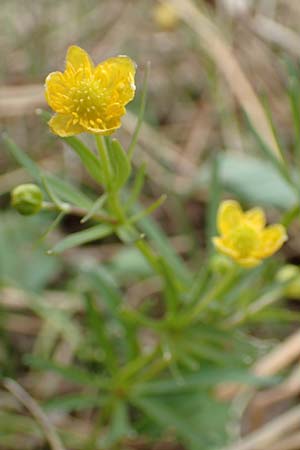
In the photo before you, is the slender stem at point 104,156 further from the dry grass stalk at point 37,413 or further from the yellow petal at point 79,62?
the dry grass stalk at point 37,413

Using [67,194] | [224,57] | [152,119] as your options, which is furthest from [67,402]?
[224,57]

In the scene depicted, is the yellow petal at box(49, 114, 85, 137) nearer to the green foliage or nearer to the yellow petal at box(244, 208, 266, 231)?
the green foliage

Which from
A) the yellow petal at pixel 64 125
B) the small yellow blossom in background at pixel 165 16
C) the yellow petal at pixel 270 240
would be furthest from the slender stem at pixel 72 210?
the small yellow blossom in background at pixel 165 16

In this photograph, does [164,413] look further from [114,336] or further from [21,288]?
[21,288]

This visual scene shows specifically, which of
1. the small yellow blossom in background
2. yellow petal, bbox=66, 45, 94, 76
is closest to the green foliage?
yellow petal, bbox=66, 45, 94, 76

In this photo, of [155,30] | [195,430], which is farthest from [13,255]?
[155,30]
